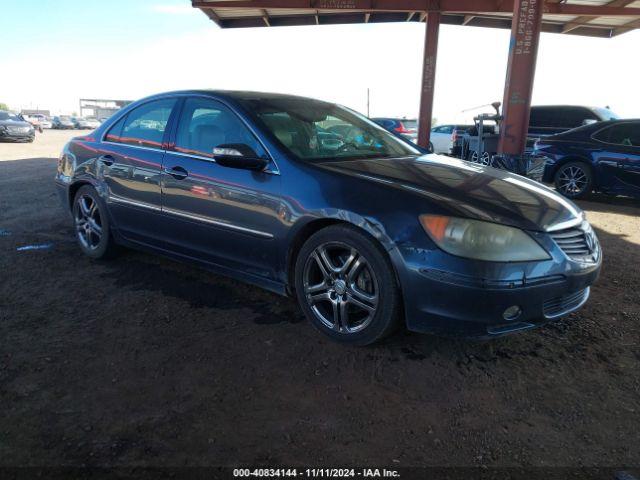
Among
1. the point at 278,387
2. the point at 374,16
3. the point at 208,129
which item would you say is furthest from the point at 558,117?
the point at 278,387

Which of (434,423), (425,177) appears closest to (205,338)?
(434,423)

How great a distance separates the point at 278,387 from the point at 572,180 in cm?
740

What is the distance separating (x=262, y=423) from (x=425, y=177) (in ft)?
5.64

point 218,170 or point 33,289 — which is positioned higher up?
point 218,170

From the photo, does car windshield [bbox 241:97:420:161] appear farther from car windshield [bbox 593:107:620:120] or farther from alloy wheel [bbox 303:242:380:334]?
car windshield [bbox 593:107:620:120]

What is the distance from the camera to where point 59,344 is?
288cm

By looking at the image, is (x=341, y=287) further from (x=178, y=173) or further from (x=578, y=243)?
(x=178, y=173)

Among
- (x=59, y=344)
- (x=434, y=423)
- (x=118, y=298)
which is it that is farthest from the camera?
(x=118, y=298)

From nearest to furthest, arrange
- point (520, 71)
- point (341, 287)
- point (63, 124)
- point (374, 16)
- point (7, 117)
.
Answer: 1. point (341, 287)
2. point (520, 71)
3. point (374, 16)
4. point (7, 117)
5. point (63, 124)

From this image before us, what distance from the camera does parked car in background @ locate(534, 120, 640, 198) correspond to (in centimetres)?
742

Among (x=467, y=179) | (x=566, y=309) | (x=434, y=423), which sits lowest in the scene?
(x=434, y=423)

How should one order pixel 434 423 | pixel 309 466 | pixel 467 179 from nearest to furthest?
1. pixel 309 466
2. pixel 434 423
3. pixel 467 179

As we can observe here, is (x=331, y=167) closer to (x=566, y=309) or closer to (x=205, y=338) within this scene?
(x=205, y=338)

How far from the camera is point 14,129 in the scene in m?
20.9
